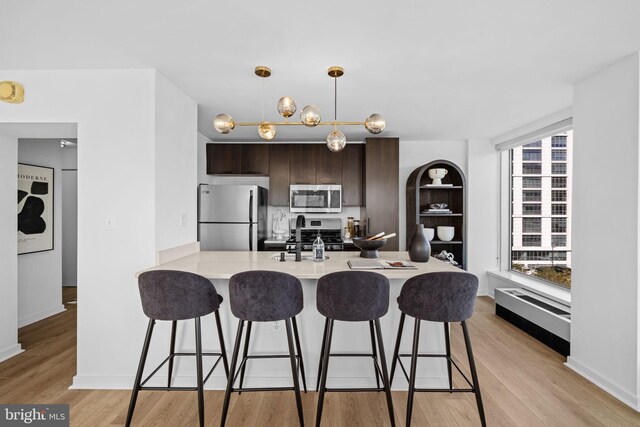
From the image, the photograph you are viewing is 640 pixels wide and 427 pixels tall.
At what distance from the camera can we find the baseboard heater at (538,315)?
2.99 metres

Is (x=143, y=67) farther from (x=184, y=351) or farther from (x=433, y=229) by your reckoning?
(x=433, y=229)

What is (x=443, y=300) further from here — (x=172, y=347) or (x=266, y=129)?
(x=172, y=347)

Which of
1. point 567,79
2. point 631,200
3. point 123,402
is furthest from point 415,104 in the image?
point 123,402

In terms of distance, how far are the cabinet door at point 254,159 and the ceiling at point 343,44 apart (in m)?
1.54

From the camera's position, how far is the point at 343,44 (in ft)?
6.84

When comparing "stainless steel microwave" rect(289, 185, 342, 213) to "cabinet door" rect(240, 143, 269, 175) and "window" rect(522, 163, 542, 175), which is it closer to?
"cabinet door" rect(240, 143, 269, 175)

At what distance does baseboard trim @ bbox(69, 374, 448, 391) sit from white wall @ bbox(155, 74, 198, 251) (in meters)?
0.96

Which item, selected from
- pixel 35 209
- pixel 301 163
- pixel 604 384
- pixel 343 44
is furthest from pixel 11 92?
pixel 604 384

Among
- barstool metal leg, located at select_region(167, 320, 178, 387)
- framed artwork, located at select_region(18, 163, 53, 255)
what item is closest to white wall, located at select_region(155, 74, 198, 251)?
barstool metal leg, located at select_region(167, 320, 178, 387)

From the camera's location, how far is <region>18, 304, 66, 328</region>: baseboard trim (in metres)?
3.59

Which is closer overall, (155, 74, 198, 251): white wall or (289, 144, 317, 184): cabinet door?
(155, 74, 198, 251): white wall

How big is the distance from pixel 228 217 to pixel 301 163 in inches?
49.1

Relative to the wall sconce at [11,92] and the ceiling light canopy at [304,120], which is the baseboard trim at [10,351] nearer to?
the wall sconce at [11,92]

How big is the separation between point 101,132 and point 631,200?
3.70 metres
